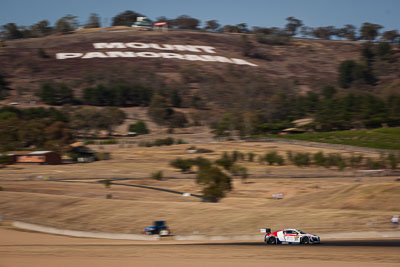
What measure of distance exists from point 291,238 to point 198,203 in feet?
49.9

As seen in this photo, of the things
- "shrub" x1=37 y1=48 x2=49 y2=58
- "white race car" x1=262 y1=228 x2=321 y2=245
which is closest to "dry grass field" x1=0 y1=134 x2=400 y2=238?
"white race car" x1=262 y1=228 x2=321 y2=245

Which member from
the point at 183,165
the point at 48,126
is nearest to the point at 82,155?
the point at 48,126

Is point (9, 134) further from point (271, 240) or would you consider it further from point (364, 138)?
point (271, 240)

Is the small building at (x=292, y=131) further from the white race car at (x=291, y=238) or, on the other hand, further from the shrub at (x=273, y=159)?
the white race car at (x=291, y=238)

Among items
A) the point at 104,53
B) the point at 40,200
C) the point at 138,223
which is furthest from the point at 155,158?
the point at 104,53

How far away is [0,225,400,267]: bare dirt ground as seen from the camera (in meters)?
18.2

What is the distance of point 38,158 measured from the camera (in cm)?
8194

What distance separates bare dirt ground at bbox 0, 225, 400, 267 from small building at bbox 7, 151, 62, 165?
60118 mm

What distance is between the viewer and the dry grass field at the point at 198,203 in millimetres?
30156

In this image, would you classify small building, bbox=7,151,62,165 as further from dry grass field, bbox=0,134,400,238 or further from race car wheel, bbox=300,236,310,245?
race car wheel, bbox=300,236,310,245

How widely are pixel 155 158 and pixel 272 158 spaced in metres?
22.3

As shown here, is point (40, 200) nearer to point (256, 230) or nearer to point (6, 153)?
point (256, 230)

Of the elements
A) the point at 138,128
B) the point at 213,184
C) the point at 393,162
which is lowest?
A: the point at 393,162

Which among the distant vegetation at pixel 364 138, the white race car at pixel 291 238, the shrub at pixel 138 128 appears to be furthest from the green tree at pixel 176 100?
the white race car at pixel 291 238
